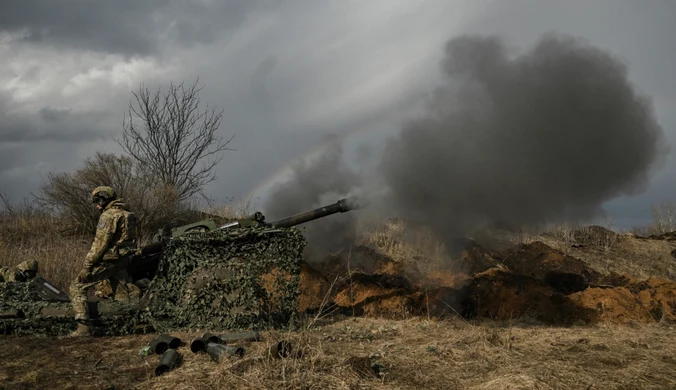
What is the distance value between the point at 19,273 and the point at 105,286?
5.54ft

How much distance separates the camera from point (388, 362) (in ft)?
21.6

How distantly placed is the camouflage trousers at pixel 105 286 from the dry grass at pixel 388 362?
55cm

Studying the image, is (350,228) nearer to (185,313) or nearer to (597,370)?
(185,313)

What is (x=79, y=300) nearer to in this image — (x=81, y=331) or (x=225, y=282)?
(x=81, y=331)

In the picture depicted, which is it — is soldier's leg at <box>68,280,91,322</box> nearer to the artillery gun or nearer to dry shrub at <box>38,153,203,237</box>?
the artillery gun

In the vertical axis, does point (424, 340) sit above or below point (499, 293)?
below

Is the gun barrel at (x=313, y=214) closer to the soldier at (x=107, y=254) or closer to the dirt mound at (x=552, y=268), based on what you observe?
the soldier at (x=107, y=254)

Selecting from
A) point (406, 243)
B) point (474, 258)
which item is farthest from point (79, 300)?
point (406, 243)

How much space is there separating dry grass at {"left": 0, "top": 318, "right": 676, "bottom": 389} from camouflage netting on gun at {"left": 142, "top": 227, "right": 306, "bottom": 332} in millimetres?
503

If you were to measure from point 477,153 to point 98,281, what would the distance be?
8.43 meters

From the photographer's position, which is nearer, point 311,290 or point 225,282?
point 225,282

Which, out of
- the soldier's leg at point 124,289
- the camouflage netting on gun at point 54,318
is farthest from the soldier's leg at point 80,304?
the soldier's leg at point 124,289

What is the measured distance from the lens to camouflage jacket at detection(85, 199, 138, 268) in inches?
342

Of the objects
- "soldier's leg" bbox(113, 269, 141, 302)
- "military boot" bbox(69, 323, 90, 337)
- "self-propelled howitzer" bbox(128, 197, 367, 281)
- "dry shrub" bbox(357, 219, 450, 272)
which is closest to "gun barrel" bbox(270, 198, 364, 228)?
"self-propelled howitzer" bbox(128, 197, 367, 281)
